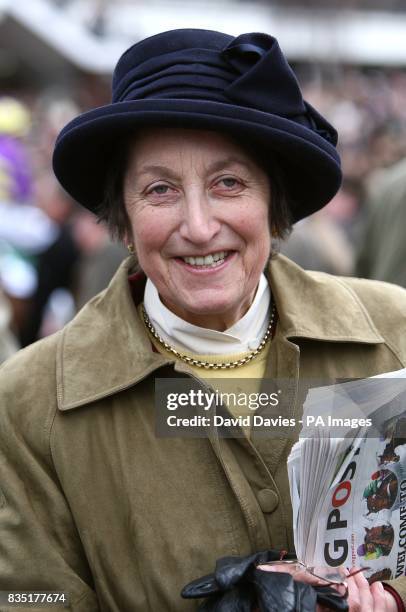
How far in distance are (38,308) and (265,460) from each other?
4.79 m

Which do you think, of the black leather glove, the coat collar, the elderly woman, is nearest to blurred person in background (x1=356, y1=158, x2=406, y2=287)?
the coat collar

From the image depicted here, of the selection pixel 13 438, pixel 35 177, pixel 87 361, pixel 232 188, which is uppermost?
pixel 35 177

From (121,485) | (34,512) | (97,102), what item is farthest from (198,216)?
(97,102)

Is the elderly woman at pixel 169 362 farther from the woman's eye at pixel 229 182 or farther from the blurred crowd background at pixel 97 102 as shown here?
the blurred crowd background at pixel 97 102

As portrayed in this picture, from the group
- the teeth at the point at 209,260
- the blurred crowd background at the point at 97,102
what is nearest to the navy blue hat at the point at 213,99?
the teeth at the point at 209,260

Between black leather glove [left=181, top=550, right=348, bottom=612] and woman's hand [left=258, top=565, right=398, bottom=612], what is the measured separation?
4 centimetres

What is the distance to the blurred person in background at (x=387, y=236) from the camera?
4688 millimetres

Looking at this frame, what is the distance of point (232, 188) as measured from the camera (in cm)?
255

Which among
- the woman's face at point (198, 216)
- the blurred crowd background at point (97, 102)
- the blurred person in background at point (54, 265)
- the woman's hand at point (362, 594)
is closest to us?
the woman's hand at point (362, 594)

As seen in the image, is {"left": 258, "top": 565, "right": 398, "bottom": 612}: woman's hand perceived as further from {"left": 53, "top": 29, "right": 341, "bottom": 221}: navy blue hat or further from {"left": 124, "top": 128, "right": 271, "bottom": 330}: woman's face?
{"left": 53, "top": 29, "right": 341, "bottom": 221}: navy blue hat

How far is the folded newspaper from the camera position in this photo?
2.16 metres

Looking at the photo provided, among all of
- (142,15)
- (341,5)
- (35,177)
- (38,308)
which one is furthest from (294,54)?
(38,308)

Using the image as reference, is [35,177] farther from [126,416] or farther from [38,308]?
[126,416]

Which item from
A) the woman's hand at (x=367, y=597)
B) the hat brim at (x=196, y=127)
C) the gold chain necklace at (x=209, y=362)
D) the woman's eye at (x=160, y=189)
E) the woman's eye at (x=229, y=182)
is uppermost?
the hat brim at (x=196, y=127)
